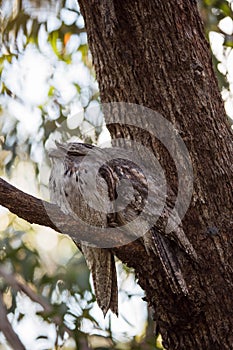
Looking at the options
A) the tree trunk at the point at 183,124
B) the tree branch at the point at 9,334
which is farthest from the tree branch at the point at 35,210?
the tree branch at the point at 9,334

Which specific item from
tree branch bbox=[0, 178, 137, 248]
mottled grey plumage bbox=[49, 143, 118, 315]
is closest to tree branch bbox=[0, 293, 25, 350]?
mottled grey plumage bbox=[49, 143, 118, 315]

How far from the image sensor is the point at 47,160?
4.84 m

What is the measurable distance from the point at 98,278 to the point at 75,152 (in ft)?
1.77

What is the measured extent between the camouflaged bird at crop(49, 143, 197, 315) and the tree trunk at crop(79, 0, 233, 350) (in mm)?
56

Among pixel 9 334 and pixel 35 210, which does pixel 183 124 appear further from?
pixel 9 334

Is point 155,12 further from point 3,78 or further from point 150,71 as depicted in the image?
point 3,78

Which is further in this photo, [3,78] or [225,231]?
[3,78]

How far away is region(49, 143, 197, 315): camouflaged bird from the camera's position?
2785mm

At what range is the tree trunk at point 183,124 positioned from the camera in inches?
110

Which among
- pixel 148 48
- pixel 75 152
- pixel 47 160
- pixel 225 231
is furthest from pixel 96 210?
pixel 47 160

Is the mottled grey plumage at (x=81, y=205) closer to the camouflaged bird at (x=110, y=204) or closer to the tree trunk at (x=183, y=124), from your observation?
the camouflaged bird at (x=110, y=204)

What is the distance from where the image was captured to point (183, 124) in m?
2.96

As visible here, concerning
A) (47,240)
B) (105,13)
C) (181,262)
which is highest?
(105,13)

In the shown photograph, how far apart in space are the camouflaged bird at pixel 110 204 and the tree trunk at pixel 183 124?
56 mm
